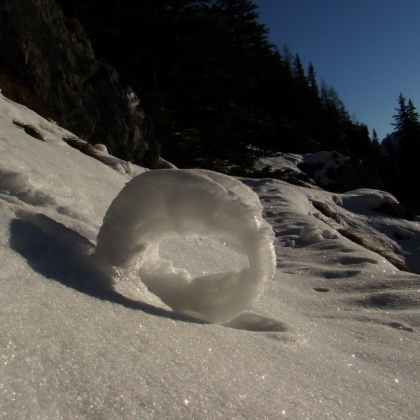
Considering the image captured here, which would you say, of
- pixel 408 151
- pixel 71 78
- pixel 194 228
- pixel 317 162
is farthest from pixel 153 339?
pixel 408 151

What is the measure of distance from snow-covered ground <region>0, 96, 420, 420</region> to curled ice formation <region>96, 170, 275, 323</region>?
28 mm

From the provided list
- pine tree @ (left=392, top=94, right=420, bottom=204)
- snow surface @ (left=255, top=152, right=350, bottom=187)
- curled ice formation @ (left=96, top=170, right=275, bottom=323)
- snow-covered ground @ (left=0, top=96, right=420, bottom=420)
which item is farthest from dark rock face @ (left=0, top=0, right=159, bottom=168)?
pine tree @ (left=392, top=94, right=420, bottom=204)

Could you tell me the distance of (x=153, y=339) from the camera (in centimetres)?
101

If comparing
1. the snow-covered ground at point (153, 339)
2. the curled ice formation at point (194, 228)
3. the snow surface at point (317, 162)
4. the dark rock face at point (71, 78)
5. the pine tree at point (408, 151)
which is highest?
the pine tree at point (408, 151)

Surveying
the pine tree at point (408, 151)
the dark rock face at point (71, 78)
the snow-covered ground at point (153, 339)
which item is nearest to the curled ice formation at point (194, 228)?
the snow-covered ground at point (153, 339)

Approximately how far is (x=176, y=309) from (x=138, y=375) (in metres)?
0.60

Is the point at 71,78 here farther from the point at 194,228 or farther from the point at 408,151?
the point at 408,151

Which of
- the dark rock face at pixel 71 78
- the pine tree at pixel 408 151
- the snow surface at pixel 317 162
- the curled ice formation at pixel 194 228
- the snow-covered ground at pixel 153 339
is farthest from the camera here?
the pine tree at pixel 408 151

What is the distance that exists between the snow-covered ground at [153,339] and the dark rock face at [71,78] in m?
3.71

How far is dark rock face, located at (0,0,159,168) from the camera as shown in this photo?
5.59 meters

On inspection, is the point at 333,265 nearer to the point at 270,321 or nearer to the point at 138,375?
the point at 270,321

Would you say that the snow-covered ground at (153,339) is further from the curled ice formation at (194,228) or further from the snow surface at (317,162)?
the snow surface at (317,162)

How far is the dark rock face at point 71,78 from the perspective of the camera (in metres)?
5.59

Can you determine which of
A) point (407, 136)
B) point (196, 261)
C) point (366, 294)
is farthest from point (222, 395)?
point (407, 136)
